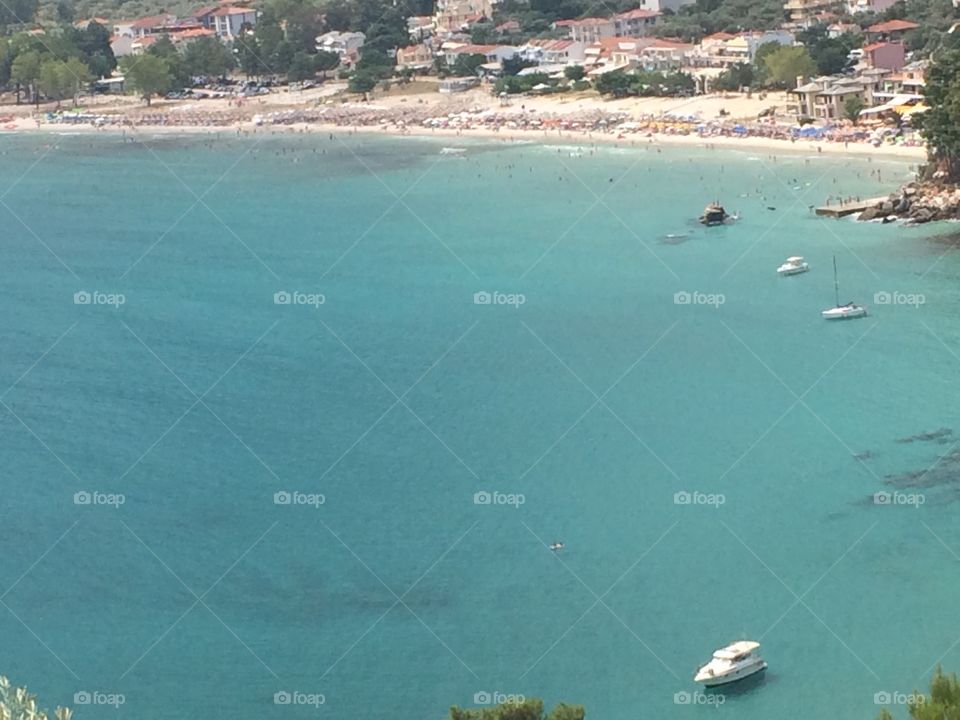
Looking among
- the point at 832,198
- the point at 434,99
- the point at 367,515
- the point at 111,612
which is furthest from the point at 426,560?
the point at 434,99

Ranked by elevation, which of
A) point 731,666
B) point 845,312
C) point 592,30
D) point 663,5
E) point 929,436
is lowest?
point 663,5

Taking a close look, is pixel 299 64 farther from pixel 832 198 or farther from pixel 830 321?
pixel 830 321

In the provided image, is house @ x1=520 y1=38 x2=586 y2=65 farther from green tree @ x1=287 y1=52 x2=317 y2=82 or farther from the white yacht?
the white yacht

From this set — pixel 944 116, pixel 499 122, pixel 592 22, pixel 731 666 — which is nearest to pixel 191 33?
pixel 592 22

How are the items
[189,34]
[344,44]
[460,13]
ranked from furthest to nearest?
[189,34], [460,13], [344,44]

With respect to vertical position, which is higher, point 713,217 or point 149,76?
point 713,217

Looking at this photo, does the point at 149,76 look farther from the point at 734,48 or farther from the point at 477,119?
the point at 734,48

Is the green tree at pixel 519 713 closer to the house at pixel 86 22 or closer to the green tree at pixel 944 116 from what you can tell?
the green tree at pixel 944 116

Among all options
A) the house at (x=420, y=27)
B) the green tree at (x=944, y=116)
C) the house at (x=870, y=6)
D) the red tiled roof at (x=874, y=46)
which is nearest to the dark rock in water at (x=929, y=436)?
the green tree at (x=944, y=116)
